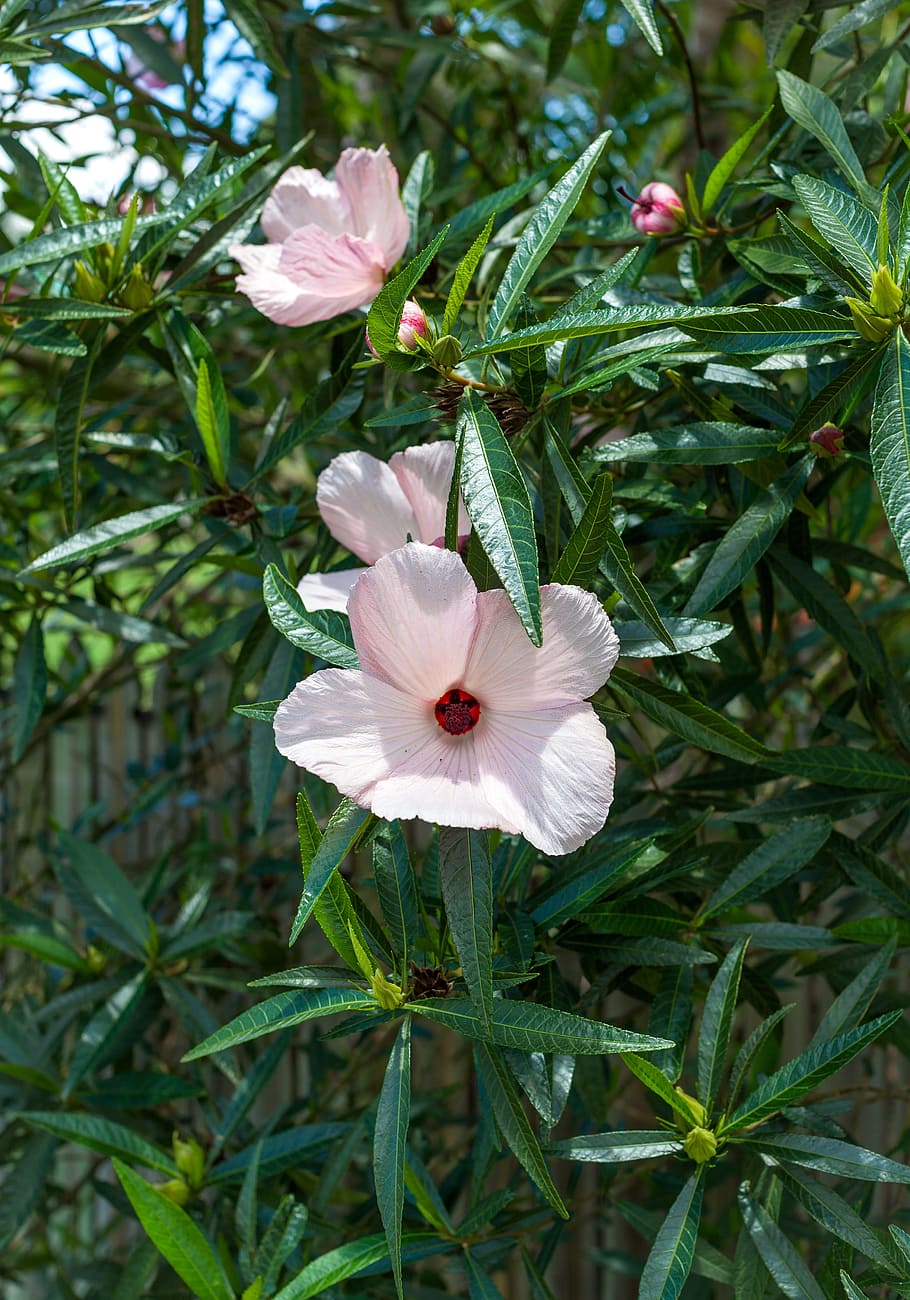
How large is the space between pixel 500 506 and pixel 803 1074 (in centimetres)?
46

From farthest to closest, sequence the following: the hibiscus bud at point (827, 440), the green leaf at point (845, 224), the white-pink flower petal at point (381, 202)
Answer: the white-pink flower petal at point (381, 202) → the hibiscus bud at point (827, 440) → the green leaf at point (845, 224)

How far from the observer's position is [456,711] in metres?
0.76

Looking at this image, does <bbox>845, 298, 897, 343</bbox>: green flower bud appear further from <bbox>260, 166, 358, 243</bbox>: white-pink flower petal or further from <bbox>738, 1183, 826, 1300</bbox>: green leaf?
<bbox>738, 1183, 826, 1300</bbox>: green leaf

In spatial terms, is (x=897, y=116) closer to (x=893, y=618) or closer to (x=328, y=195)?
(x=328, y=195)

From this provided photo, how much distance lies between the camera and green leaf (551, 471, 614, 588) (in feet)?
2.45

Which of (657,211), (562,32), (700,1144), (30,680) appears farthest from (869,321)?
(30,680)

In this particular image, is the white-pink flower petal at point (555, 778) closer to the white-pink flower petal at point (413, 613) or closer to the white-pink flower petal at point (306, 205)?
the white-pink flower petal at point (413, 613)

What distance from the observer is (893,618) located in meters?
1.87

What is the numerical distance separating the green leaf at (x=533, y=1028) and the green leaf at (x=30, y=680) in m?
0.65

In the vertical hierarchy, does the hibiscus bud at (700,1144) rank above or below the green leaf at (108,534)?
below

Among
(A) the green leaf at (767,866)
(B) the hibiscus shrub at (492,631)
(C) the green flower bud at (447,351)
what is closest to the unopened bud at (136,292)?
(B) the hibiscus shrub at (492,631)

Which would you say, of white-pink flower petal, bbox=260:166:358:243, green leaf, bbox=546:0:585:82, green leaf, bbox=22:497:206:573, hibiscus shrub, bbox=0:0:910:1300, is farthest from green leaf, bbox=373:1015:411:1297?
green leaf, bbox=546:0:585:82

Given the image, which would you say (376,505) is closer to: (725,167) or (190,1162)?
(725,167)

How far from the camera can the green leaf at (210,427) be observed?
103 centimetres
